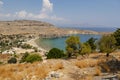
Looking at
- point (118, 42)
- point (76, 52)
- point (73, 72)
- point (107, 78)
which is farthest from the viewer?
point (118, 42)

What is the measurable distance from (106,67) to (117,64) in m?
2.01

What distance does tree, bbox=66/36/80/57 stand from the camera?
33781mm

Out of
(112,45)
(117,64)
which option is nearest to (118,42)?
(112,45)

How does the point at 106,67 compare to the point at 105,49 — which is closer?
the point at 106,67

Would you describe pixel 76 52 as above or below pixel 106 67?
below

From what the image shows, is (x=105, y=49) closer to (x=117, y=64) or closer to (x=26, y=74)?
(x=117, y=64)

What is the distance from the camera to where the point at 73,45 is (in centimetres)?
3450

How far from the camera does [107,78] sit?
1221 cm

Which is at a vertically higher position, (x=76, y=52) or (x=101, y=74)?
(x=101, y=74)

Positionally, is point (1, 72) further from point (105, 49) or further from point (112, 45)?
point (112, 45)

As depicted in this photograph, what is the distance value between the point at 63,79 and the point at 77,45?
21.9 metres

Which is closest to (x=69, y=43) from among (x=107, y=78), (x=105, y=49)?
(x=105, y=49)

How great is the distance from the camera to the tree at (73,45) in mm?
33781

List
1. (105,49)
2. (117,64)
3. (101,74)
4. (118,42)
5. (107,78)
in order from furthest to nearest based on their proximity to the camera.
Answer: (118,42) → (105,49) → (117,64) → (101,74) → (107,78)
